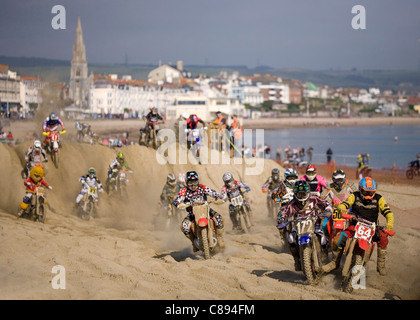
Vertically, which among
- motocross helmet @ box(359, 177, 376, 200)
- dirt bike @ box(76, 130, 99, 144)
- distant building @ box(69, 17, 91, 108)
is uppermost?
distant building @ box(69, 17, 91, 108)

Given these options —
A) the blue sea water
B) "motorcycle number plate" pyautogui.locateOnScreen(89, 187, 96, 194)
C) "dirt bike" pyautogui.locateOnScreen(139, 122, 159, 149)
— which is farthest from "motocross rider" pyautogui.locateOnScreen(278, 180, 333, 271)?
the blue sea water

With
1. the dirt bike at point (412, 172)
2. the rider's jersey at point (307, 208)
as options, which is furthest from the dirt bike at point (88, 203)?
the dirt bike at point (412, 172)

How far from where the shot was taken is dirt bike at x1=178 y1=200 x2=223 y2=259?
12.0 meters

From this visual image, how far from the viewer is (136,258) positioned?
12.4 m

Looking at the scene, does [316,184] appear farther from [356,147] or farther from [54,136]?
[356,147]

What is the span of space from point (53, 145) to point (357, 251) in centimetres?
1445

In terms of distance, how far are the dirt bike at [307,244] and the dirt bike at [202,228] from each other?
2414 millimetres

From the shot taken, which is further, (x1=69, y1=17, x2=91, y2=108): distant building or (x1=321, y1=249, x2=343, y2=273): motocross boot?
(x1=69, y1=17, x2=91, y2=108): distant building

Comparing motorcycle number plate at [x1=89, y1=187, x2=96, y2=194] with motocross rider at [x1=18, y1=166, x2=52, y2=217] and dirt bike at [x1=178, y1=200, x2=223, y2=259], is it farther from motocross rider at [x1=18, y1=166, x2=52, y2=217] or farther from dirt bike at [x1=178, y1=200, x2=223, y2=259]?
dirt bike at [x1=178, y1=200, x2=223, y2=259]

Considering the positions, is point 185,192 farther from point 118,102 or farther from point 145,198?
point 118,102

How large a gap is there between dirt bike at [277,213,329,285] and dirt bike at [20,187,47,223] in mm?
8868

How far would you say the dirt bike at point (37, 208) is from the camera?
53.7 feet
